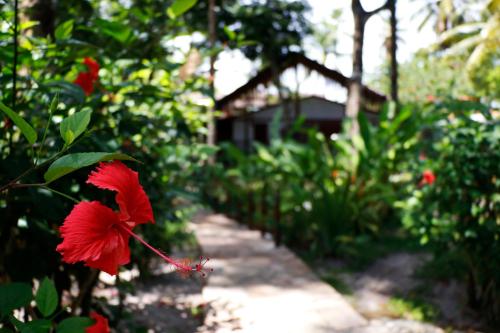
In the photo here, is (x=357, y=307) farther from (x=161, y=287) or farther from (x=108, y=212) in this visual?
(x=108, y=212)

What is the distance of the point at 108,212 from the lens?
2.53ft

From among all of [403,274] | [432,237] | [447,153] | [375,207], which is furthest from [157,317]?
[375,207]

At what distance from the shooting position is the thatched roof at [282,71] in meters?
14.2

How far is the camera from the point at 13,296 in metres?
0.90

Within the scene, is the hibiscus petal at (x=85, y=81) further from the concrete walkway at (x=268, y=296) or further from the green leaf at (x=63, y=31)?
the concrete walkway at (x=268, y=296)

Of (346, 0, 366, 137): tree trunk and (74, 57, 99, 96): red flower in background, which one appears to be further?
(346, 0, 366, 137): tree trunk

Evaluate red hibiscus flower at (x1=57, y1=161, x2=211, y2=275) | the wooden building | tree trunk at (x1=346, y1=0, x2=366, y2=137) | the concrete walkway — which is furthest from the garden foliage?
the wooden building

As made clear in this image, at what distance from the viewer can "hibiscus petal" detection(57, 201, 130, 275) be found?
0.72 m

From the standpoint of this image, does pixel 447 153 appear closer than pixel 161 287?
Yes

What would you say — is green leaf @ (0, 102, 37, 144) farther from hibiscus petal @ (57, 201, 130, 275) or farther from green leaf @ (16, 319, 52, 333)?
green leaf @ (16, 319, 52, 333)

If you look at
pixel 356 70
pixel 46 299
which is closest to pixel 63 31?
pixel 46 299

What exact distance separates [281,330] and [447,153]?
157cm

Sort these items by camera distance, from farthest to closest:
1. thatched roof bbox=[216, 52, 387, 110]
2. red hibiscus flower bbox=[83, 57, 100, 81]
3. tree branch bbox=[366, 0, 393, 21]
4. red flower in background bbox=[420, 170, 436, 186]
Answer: thatched roof bbox=[216, 52, 387, 110] → tree branch bbox=[366, 0, 393, 21] → red flower in background bbox=[420, 170, 436, 186] → red hibiscus flower bbox=[83, 57, 100, 81]

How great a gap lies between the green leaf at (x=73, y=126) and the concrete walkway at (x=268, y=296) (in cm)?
231
